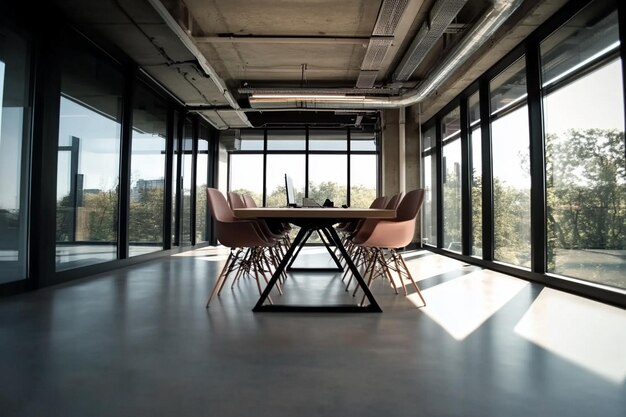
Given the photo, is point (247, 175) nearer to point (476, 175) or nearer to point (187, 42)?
point (187, 42)

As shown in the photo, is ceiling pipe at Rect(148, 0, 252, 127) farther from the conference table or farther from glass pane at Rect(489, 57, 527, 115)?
glass pane at Rect(489, 57, 527, 115)

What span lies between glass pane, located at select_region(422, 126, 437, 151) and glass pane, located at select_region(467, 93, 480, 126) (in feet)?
5.27

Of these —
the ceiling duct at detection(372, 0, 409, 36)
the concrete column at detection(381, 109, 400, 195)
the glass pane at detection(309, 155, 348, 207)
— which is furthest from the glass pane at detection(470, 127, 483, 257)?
the glass pane at detection(309, 155, 348, 207)

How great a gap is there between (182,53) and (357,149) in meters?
5.96

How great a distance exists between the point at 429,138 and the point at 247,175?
4.78 m

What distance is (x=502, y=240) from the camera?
5.29 m

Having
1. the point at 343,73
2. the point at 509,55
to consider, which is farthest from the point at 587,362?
the point at 343,73

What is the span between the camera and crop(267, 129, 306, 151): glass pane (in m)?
10.2

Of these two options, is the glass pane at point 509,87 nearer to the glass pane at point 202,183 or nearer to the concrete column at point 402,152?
the concrete column at point 402,152

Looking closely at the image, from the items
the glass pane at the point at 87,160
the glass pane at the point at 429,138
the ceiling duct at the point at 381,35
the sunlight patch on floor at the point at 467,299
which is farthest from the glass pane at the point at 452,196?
the glass pane at the point at 87,160

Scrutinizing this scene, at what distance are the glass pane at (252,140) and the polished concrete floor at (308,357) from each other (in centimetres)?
716

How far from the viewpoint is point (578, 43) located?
12.5 feet

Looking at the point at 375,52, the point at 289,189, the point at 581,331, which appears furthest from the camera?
the point at 375,52

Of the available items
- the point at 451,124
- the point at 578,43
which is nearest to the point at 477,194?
the point at 451,124
